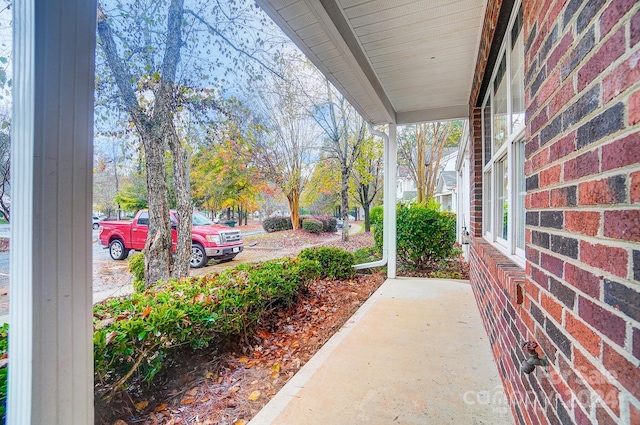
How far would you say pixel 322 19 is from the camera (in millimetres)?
2297

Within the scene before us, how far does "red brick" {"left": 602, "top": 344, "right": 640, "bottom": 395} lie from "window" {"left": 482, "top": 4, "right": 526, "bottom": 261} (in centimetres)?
151

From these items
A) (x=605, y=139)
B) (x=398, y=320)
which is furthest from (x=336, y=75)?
(x=605, y=139)

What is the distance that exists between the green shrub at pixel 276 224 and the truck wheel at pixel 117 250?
6.08 meters

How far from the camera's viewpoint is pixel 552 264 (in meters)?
1.04

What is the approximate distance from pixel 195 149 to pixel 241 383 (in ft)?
11.6

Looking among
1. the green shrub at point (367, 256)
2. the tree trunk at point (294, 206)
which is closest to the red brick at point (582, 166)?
the green shrub at point (367, 256)

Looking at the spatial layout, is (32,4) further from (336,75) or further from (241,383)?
(336,75)

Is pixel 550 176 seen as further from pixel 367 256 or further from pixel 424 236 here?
pixel 367 256

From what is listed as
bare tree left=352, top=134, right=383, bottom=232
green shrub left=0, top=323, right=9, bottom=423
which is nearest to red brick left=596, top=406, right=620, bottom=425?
green shrub left=0, top=323, right=9, bottom=423

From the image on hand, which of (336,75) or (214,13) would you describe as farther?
(214,13)

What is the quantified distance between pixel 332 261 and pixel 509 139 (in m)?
3.29

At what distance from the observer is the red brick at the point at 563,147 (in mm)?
888

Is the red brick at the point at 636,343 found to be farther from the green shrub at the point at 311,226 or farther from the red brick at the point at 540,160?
the green shrub at the point at 311,226

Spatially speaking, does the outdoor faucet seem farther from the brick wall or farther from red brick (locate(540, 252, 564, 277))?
red brick (locate(540, 252, 564, 277))
